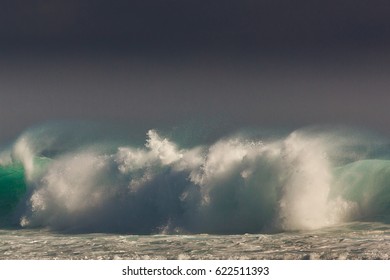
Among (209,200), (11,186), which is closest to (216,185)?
(209,200)

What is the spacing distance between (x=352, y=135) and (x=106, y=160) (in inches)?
348

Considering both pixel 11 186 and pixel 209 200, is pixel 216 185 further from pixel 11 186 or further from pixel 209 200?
pixel 11 186

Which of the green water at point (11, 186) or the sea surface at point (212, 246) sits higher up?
the green water at point (11, 186)

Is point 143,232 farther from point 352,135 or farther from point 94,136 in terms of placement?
point 352,135

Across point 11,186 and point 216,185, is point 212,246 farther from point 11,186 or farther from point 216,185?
point 11,186

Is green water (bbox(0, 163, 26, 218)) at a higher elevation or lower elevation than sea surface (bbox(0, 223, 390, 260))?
higher

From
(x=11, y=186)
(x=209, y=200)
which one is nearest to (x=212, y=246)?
(x=209, y=200)

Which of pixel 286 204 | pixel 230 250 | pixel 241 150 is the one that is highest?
pixel 241 150

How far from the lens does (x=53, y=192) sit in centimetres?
2038

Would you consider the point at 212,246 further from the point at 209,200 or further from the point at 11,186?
the point at 11,186

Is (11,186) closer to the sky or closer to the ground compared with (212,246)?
closer to the sky

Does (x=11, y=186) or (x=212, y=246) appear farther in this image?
(x=11, y=186)

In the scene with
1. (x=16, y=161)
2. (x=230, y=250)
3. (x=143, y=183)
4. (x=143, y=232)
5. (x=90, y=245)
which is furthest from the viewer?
(x=16, y=161)

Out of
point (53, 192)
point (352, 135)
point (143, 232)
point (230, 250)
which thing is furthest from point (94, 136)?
point (352, 135)
